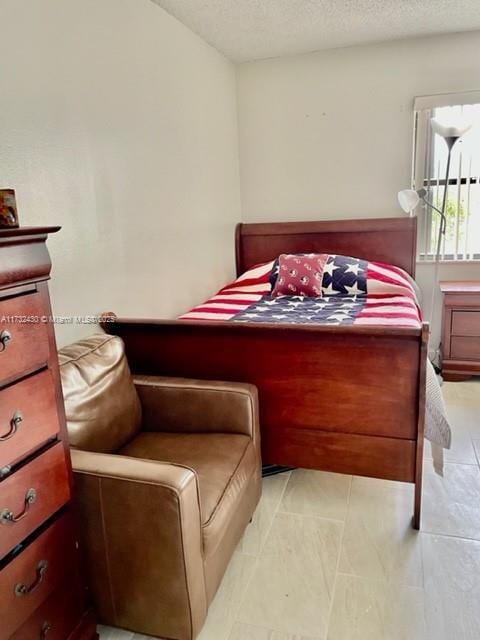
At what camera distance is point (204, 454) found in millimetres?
1644

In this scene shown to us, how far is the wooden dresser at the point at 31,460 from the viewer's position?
1.06 meters

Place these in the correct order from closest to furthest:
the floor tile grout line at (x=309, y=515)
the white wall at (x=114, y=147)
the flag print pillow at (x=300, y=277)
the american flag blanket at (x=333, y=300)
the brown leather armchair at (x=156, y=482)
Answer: the brown leather armchair at (x=156, y=482) → the white wall at (x=114, y=147) → the floor tile grout line at (x=309, y=515) → the american flag blanket at (x=333, y=300) → the flag print pillow at (x=300, y=277)

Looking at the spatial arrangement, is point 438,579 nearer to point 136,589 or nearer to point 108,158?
point 136,589

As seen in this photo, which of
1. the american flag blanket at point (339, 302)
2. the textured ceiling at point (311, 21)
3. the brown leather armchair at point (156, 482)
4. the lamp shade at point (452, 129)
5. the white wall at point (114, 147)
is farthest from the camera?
the lamp shade at point (452, 129)

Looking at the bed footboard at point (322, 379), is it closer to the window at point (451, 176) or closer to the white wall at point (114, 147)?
the white wall at point (114, 147)

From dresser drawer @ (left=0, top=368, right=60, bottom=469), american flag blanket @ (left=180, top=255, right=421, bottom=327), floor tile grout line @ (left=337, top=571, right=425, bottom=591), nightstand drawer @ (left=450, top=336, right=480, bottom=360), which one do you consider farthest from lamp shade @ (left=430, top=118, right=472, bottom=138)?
dresser drawer @ (left=0, top=368, right=60, bottom=469)

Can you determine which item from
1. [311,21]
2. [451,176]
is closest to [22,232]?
[311,21]

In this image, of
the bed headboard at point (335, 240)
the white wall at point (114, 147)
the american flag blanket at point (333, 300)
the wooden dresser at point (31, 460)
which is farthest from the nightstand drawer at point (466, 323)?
the wooden dresser at point (31, 460)

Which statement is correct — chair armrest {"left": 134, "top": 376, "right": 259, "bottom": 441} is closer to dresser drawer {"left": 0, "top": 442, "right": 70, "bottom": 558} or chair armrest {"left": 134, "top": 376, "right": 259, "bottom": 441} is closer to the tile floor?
the tile floor

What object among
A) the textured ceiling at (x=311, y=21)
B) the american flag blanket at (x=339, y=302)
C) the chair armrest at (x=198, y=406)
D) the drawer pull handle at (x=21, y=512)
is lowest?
the chair armrest at (x=198, y=406)

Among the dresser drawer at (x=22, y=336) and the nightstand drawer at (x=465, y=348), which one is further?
the nightstand drawer at (x=465, y=348)

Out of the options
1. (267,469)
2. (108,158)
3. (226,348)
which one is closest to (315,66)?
(108,158)

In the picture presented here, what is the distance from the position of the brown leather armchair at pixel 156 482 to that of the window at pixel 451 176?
94.0 inches

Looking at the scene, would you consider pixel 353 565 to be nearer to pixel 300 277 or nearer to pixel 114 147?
pixel 300 277
